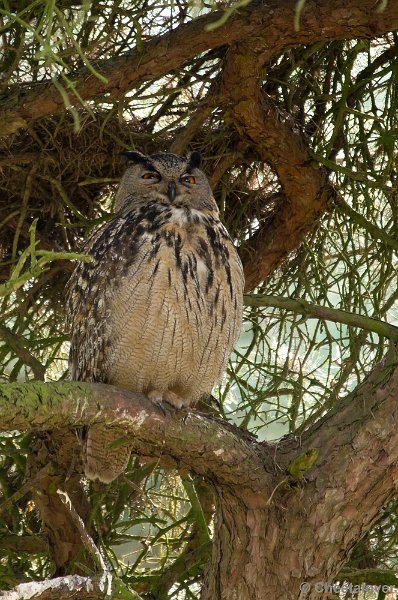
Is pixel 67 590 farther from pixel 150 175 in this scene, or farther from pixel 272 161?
pixel 272 161

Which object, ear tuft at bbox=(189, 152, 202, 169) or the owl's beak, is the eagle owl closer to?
the owl's beak

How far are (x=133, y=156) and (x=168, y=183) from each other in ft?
0.68

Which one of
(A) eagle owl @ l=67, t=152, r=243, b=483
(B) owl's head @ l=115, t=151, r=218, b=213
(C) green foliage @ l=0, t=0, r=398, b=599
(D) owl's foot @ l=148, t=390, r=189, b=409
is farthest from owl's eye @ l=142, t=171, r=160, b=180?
(D) owl's foot @ l=148, t=390, r=189, b=409

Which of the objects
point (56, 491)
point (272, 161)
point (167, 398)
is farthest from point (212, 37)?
point (56, 491)

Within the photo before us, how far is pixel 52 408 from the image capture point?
1.62m

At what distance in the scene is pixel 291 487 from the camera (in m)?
2.07

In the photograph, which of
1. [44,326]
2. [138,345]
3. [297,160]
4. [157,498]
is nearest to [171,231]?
[138,345]

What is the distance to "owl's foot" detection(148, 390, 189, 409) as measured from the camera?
7.14ft

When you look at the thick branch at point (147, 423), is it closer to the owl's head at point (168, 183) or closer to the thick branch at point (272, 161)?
the owl's head at point (168, 183)

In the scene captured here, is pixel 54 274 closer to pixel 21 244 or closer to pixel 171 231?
pixel 21 244

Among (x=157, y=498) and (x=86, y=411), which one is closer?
(x=86, y=411)

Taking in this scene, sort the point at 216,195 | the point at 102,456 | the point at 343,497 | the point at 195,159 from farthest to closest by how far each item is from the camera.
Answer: the point at 216,195 < the point at 195,159 < the point at 102,456 < the point at 343,497

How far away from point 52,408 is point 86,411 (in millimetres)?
108

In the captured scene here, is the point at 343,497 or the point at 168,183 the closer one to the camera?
the point at 343,497
